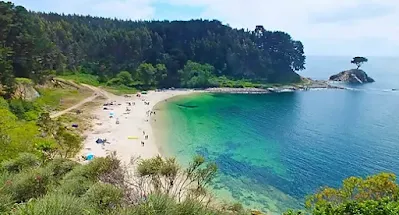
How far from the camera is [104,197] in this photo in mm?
16359

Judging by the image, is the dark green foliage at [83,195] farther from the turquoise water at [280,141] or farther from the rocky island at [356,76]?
the rocky island at [356,76]

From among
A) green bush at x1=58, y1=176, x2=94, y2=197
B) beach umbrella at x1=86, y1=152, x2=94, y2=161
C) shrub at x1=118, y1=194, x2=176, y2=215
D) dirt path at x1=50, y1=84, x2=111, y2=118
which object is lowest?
beach umbrella at x1=86, y1=152, x2=94, y2=161


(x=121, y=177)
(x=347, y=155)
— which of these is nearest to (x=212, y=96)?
(x=347, y=155)

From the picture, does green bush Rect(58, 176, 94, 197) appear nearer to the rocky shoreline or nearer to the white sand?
the white sand

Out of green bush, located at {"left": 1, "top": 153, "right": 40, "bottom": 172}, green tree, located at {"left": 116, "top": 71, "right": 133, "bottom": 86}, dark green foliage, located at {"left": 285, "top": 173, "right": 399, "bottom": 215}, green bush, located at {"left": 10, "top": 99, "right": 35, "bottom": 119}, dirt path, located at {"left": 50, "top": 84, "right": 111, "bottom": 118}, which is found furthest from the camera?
green tree, located at {"left": 116, "top": 71, "right": 133, "bottom": 86}

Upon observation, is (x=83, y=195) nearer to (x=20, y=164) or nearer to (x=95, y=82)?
(x=20, y=164)

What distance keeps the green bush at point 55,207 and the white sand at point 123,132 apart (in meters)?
27.6

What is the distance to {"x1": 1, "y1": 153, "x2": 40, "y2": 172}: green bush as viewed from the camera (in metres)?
22.9

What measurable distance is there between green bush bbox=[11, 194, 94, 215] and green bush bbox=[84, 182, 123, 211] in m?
1.24

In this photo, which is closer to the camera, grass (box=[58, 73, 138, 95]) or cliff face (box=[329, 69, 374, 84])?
grass (box=[58, 73, 138, 95])

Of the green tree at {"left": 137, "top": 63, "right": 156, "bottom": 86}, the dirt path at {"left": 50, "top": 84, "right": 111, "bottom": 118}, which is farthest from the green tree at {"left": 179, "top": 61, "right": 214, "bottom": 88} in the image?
the dirt path at {"left": 50, "top": 84, "right": 111, "bottom": 118}

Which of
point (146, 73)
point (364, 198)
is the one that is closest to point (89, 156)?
point (364, 198)

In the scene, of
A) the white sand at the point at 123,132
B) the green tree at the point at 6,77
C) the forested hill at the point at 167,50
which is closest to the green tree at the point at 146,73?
the forested hill at the point at 167,50

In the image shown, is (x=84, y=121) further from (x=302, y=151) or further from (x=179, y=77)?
(x=179, y=77)
